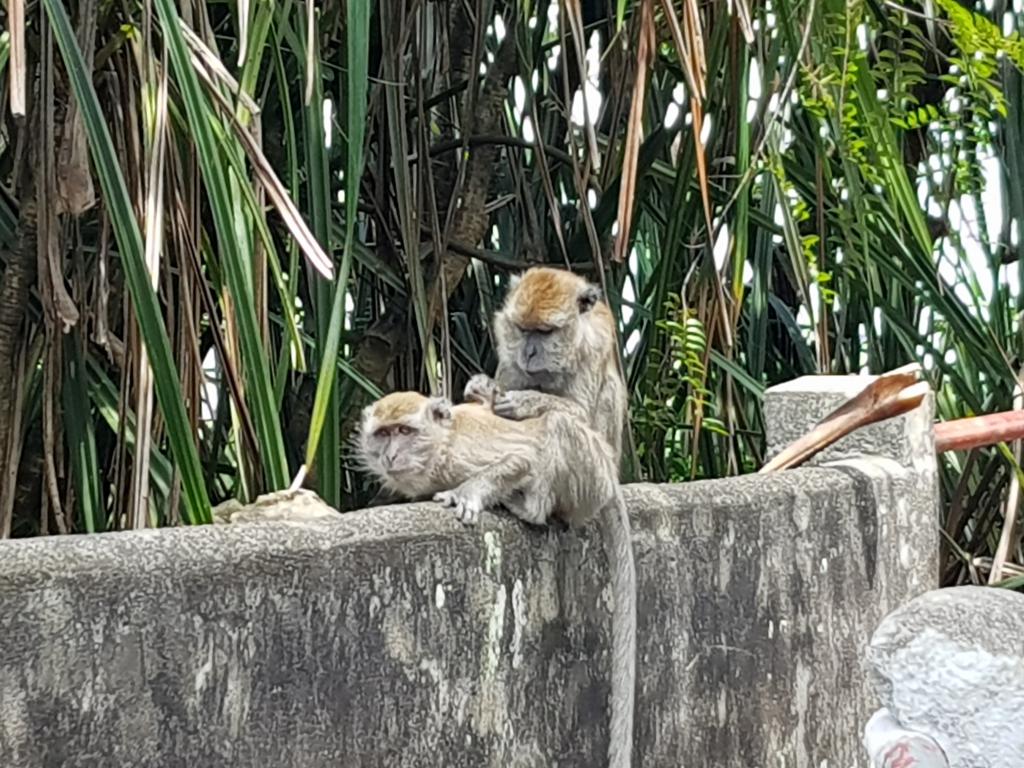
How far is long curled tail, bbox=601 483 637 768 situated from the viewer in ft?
12.3

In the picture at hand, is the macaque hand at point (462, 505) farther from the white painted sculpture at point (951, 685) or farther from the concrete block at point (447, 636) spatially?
the white painted sculpture at point (951, 685)

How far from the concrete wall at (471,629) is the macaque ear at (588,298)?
74 cm

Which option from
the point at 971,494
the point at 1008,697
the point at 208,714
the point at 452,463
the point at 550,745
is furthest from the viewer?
the point at 971,494

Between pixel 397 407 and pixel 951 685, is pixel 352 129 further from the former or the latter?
pixel 951 685

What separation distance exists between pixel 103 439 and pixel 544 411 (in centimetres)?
122

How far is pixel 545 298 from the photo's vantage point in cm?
489

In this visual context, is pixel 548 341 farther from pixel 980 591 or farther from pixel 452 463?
pixel 980 591

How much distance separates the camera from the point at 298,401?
207 inches

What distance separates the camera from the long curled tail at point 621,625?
12.3 ft

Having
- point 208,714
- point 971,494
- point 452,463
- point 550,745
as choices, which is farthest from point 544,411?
point 971,494

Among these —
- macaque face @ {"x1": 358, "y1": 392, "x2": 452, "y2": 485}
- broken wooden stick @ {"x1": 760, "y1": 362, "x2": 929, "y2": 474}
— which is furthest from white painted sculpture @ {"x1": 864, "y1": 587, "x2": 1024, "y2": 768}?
broken wooden stick @ {"x1": 760, "y1": 362, "x2": 929, "y2": 474}

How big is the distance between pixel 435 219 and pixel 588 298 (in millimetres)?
535

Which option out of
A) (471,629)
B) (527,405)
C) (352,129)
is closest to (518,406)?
(527,405)

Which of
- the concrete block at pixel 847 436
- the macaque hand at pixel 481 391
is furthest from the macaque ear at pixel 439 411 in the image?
the concrete block at pixel 847 436
